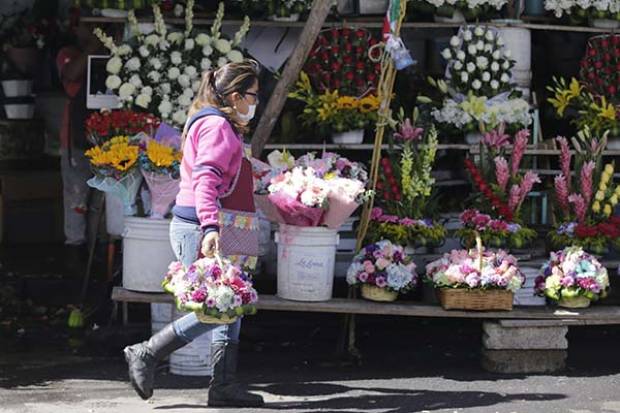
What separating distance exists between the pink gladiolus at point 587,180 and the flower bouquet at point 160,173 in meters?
2.59

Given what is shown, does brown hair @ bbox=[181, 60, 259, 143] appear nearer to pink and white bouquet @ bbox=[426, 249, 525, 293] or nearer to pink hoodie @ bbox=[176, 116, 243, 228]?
pink hoodie @ bbox=[176, 116, 243, 228]

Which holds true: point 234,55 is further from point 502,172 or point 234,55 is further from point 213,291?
point 213,291

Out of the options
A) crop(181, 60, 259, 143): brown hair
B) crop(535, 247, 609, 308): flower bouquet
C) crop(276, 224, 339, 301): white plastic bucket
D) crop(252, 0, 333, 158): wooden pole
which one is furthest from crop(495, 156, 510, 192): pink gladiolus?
crop(181, 60, 259, 143): brown hair

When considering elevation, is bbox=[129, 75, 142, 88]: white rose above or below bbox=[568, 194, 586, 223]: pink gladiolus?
above

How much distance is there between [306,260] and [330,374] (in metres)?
0.71

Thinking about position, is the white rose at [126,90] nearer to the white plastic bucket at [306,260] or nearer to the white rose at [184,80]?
the white rose at [184,80]

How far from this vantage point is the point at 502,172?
889cm

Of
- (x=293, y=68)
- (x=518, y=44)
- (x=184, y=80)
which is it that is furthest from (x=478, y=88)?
(x=184, y=80)

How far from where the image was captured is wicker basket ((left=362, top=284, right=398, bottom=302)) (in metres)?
8.44

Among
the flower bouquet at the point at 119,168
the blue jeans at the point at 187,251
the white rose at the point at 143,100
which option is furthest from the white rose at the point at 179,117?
the blue jeans at the point at 187,251

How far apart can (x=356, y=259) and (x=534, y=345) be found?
1.19m

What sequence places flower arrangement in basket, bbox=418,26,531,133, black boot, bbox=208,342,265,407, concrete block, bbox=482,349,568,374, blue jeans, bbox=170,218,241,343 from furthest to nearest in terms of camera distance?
flower arrangement in basket, bbox=418,26,531,133 → concrete block, bbox=482,349,568,374 → black boot, bbox=208,342,265,407 → blue jeans, bbox=170,218,241,343

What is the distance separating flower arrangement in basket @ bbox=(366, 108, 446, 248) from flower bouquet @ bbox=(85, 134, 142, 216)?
161 cm

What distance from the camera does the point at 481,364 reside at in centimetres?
854
